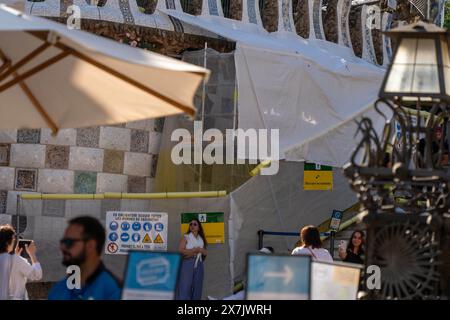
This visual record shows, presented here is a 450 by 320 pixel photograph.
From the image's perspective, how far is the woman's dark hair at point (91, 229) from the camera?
525 centimetres

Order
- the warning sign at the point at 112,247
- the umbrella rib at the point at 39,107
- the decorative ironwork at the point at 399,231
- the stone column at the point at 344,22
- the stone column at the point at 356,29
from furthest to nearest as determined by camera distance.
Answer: the stone column at the point at 356,29, the stone column at the point at 344,22, the warning sign at the point at 112,247, the umbrella rib at the point at 39,107, the decorative ironwork at the point at 399,231

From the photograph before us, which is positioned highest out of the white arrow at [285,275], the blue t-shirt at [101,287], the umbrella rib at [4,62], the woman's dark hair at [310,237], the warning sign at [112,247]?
the umbrella rib at [4,62]

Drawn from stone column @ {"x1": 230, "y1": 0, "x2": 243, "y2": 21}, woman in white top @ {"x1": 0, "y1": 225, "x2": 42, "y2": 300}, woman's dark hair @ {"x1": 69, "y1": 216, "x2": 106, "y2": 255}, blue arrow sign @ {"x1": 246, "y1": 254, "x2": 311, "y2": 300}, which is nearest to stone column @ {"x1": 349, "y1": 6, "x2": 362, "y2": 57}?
stone column @ {"x1": 230, "y1": 0, "x2": 243, "y2": 21}

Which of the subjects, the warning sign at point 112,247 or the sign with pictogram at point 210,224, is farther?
the sign with pictogram at point 210,224

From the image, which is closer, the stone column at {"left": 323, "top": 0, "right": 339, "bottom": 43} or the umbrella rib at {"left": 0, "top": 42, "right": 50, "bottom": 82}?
the umbrella rib at {"left": 0, "top": 42, "right": 50, "bottom": 82}

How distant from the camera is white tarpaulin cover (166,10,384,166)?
A: 15633mm

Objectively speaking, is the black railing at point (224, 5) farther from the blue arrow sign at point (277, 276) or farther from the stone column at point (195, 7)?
the blue arrow sign at point (277, 276)

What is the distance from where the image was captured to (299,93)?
16109mm

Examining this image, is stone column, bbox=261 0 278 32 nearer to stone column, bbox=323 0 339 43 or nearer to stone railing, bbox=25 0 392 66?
stone railing, bbox=25 0 392 66

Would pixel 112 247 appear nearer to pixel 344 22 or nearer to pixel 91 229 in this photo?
pixel 344 22

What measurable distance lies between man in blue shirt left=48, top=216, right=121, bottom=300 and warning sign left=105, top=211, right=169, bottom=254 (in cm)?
879

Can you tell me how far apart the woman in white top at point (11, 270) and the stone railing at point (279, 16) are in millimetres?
6500

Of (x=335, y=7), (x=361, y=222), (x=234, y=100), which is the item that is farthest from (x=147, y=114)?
(x=335, y=7)

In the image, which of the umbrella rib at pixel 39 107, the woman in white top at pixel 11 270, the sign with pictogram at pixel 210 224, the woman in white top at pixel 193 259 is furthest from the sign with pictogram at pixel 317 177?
the umbrella rib at pixel 39 107
